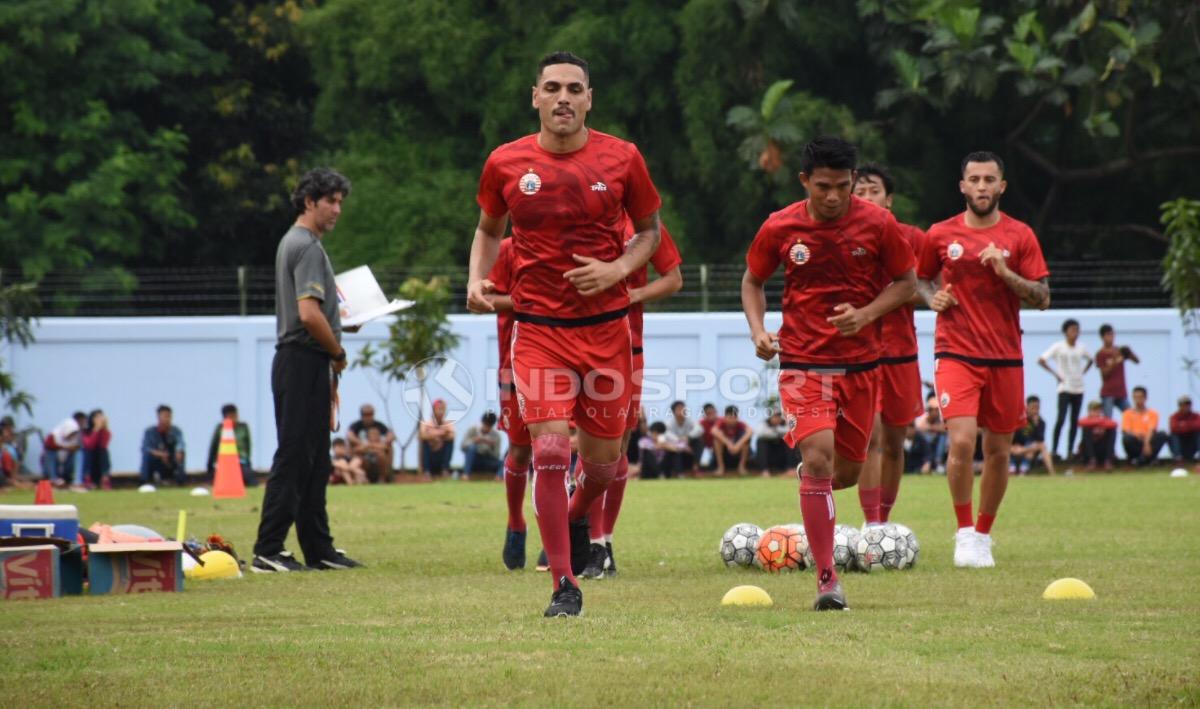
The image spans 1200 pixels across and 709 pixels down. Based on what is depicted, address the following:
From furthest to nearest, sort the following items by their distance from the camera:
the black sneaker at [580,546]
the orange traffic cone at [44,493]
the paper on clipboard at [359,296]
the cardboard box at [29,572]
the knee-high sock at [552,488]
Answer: the paper on clipboard at [359,296] → the orange traffic cone at [44,493] → the black sneaker at [580,546] → the cardboard box at [29,572] → the knee-high sock at [552,488]

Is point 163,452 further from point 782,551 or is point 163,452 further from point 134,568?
point 782,551

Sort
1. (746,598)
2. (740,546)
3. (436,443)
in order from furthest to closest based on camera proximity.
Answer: (436,443), (740,546), (746,598)

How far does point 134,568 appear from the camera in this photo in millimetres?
9172

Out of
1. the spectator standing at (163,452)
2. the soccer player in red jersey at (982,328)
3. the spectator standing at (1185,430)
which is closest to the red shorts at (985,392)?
the soccer player in red jersey at (982,328)

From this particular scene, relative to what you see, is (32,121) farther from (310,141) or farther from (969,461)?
(969,461)

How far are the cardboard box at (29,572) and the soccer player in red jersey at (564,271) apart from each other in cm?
280

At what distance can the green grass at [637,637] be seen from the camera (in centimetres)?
553

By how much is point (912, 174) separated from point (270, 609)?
25856mm

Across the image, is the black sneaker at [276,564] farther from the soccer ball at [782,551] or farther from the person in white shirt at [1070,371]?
the person in white shirt at [1070,371]

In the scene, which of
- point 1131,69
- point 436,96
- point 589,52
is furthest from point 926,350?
point 436,96

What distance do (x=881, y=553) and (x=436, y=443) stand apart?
692 inches

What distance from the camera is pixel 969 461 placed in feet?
35.0

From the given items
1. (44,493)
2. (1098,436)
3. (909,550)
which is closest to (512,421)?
(909,550)

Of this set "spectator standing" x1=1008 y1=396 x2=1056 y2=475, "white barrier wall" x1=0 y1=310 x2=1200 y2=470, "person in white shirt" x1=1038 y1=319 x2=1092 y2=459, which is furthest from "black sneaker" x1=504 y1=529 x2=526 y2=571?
"white barrier wall" x1=0 y1=310 x2=1200 y2=470
